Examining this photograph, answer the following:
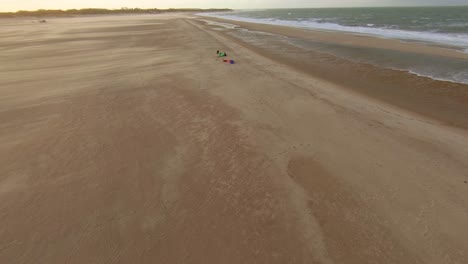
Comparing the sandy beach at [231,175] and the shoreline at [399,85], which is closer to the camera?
the sandy beach at [231,175]

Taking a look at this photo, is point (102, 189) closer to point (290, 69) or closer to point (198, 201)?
point (198, 201)

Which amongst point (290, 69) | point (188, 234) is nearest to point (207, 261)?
point (188, 234)

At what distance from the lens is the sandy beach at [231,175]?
9.43ft

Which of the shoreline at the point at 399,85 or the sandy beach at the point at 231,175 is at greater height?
the shoreline at the point at 399,85

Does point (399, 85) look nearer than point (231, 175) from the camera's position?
No

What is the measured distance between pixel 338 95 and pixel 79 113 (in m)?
7.26

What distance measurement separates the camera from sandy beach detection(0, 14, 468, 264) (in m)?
2.87

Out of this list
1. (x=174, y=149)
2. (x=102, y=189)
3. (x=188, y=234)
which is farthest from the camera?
(x=174, y=149)

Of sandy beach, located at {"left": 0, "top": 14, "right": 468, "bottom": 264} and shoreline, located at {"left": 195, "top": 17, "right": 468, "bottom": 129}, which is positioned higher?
shoreline, located at {"left": 195, "top": 17, "right": 468, "bottom": 129}

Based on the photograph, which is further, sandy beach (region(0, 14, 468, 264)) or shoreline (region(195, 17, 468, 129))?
shoreline (region(195, 17, 468, 129))

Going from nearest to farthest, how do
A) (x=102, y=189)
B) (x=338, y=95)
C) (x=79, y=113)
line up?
(x=102, y=189) < (x=79, y=113) < (x=338, y=95)

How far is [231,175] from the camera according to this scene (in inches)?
161

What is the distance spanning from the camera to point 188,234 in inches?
118

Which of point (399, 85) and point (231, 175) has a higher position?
point (399, 85)
